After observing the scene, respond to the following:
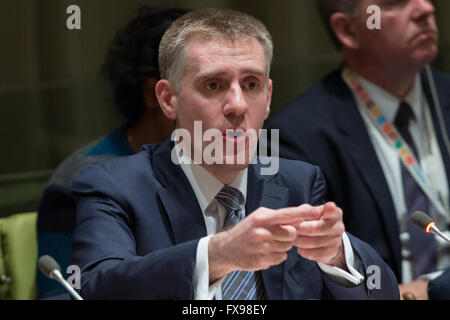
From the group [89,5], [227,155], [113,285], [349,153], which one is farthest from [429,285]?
[89,5]

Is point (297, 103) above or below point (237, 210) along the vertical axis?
above

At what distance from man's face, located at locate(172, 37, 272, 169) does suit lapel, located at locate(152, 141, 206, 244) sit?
0.12 m

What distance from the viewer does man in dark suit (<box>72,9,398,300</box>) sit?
65.7 inches

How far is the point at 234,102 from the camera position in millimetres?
1721

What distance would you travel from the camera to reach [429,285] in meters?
2.21

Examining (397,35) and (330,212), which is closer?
(330,212)

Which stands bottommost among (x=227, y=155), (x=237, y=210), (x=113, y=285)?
(x=113, y=285)

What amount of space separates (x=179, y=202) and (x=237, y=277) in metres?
0.23

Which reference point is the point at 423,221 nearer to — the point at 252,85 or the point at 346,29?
the point at 252,85

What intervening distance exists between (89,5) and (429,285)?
128 centimetres

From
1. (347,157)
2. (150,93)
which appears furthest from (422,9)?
(150,93)

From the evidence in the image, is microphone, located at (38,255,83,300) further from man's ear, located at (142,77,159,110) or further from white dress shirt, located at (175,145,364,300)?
man's ear, located at (142,77,159,110)

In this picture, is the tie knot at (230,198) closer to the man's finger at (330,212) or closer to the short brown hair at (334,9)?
the man's finger at (330,212)
